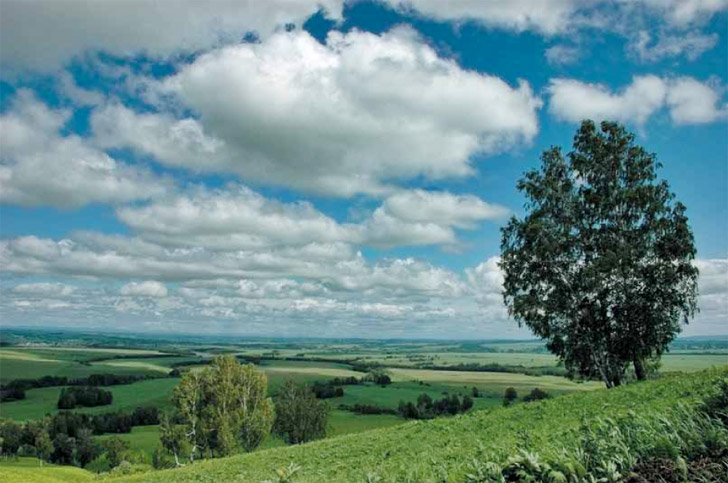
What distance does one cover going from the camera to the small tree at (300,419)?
82.8m

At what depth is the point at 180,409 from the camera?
67625 mm

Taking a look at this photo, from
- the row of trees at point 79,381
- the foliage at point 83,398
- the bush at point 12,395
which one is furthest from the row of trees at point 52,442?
the row of trees at point 79,381

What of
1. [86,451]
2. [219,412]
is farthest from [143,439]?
[219,412]

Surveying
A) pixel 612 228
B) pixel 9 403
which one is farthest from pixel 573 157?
pixel 9 403

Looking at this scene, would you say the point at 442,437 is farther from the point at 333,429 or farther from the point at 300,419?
the point at 333,429

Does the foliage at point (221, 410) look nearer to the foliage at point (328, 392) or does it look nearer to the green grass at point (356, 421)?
the green grass at point (356, 421)

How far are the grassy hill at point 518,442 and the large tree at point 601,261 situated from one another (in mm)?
14027

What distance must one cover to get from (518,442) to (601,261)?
2616cm

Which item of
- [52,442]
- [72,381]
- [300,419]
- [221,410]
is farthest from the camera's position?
[72,381]

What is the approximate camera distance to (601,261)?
34.8m

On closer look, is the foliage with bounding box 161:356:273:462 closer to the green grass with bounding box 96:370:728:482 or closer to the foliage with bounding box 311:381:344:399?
the green grass with bounding box 96:370:728:482

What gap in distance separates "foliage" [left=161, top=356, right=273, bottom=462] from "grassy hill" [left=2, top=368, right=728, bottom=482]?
43.4 metres

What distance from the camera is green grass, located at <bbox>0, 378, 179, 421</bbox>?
135163mm

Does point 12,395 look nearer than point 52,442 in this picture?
No
